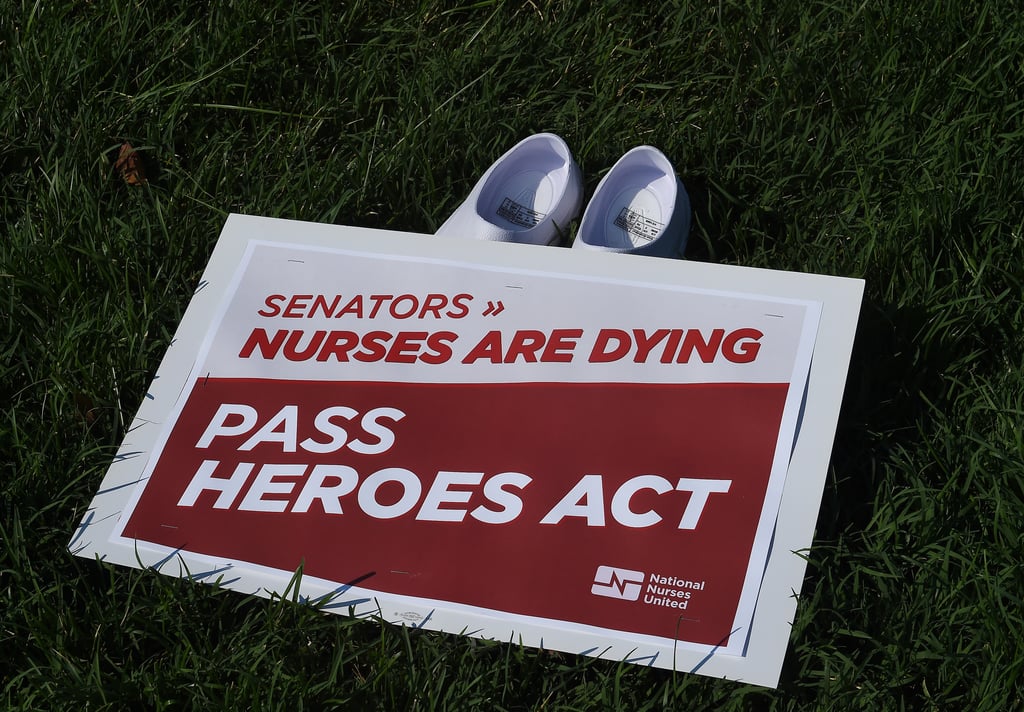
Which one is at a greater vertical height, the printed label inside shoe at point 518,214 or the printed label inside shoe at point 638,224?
the printed label inside shoe at point 518,214

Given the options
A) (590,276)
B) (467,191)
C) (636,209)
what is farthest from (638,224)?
(467,191)

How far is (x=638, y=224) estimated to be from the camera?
5.16 ft

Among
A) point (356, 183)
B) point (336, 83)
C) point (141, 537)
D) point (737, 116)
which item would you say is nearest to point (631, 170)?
point (737, 116)

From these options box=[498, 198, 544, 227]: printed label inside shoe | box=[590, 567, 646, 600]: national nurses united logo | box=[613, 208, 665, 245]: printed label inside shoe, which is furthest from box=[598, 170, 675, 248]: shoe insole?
box=[590, 567, 646, 600]: national nurses united logo

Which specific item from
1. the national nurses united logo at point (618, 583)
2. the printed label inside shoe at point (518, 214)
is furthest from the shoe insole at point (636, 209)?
the national nurses united logo at point (618, 583)

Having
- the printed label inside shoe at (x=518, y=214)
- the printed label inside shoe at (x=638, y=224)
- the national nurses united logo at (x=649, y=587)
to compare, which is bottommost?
the national nurses united logo at (x=649, y=587)

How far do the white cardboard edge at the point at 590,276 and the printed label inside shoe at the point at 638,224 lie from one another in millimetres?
104

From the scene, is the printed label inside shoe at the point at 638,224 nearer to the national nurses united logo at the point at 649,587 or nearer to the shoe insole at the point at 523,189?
the shoe insole at the point at 523,189

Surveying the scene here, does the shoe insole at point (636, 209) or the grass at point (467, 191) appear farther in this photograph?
the shoe insole at point (636, 209)

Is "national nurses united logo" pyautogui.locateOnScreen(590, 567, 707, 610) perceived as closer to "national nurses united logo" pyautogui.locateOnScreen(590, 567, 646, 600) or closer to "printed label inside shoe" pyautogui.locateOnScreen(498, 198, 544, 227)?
"national nurses united logo" pyautogui.locateOnScreen(590, 567, 646, 600)

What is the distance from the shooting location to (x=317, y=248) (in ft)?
5.09

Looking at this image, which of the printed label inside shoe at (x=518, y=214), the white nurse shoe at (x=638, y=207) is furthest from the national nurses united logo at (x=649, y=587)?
the printed label inside shoe at (x=518, y=214)

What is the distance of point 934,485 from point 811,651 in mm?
287

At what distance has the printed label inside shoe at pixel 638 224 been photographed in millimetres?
1561
